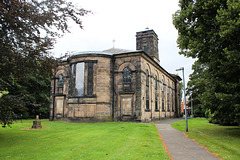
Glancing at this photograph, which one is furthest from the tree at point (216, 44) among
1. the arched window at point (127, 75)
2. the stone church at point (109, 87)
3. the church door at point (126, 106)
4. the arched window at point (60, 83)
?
the arched window at point (60, 83)

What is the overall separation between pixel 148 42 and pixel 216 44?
84.1ft

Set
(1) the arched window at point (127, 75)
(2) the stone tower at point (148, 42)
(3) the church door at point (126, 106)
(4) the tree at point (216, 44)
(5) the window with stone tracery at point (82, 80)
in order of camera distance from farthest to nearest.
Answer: (2) the stone tower at point (148, 42)
(1) the arched window at point (127, 75)
(5) the window with stone tracery at point (82, 80)
(3) the church door at point (126, 106)
(4) the tree at point (216, 44)

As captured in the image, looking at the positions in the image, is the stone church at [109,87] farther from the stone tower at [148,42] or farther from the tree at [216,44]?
the stone tower at [148,42]

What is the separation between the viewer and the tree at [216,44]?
10672mm

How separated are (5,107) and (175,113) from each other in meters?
42.4

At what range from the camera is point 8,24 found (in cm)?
861

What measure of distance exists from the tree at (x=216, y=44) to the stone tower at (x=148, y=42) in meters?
22.7

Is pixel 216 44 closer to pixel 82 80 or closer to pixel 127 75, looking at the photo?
pixel 127 75

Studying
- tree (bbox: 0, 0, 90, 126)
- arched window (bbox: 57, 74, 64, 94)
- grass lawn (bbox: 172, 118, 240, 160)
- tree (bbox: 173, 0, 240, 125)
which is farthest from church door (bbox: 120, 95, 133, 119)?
tree (bbox: 0, 0, 90, 126)

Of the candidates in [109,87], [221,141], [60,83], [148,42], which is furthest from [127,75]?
[221,141]

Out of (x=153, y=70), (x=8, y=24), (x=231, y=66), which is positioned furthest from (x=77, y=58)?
(x=231, y=66)

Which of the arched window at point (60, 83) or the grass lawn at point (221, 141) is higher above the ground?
the arched window at point (60, 83)

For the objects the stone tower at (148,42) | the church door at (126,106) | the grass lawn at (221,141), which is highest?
the stone tower at (148,42)

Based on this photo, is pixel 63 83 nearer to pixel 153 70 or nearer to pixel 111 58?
pixel 111 58
